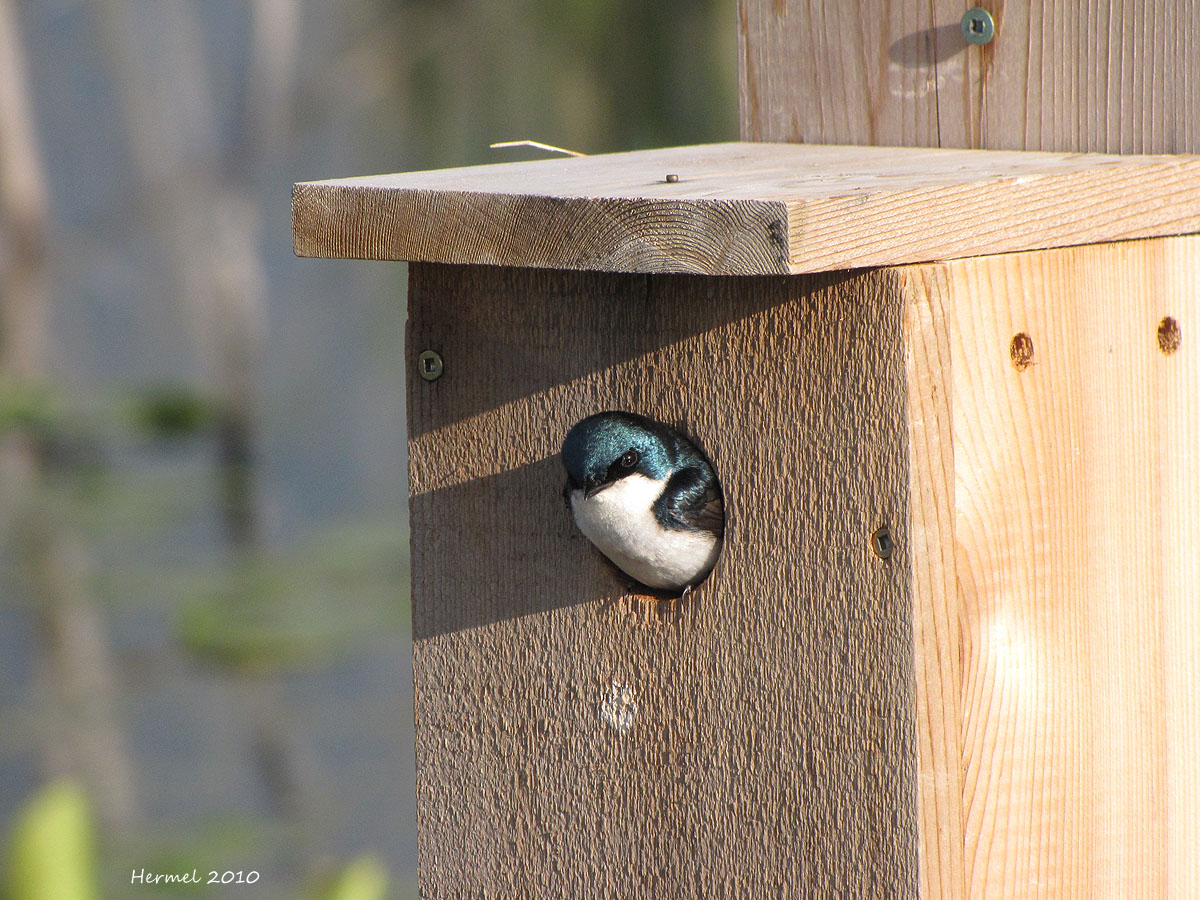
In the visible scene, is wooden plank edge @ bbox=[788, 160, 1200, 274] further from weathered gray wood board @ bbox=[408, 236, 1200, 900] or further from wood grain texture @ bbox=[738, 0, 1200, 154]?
wood grain texture @ bbox=[738, 0, 1200, 154]

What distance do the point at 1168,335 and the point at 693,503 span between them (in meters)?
0.46

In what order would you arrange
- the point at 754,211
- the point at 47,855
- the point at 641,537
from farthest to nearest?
the point at 47,855 < the point at 641,537 < the point at 754,211

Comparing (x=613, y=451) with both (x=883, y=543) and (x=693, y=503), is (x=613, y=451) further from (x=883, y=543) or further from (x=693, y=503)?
(x=883, y=543)

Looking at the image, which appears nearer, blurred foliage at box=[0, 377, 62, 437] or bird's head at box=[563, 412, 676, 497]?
bird's head at box=[563, 412, 676, 497]

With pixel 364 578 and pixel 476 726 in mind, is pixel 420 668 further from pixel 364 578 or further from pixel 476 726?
pixel 364 578

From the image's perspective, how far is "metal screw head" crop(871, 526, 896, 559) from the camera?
1074mm

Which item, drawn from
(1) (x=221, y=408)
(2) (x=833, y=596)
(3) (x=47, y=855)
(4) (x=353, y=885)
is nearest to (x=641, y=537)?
(2) (x=833, y=596)

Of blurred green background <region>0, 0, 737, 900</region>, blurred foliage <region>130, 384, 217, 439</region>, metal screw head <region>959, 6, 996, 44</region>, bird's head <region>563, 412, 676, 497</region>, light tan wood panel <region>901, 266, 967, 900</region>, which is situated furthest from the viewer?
blurred foliage <region>130, 384, 217, 439</region>

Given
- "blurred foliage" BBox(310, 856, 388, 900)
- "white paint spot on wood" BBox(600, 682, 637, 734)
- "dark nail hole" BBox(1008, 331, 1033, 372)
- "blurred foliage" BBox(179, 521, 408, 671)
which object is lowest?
"blurred foliage" BBox(310, 856, 388, 900)

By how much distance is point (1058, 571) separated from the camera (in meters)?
1.15

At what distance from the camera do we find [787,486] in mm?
1143

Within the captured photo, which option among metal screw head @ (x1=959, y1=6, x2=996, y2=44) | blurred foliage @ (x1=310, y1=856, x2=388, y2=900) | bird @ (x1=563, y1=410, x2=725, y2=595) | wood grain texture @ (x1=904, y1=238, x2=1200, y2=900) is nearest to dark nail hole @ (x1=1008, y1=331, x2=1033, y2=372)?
wood grain texture @ (x1=904, y1=238, x2=1200, y2=900)

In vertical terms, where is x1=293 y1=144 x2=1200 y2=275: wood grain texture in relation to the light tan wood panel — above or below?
above

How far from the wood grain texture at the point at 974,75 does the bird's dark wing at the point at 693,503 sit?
1.61 ft
